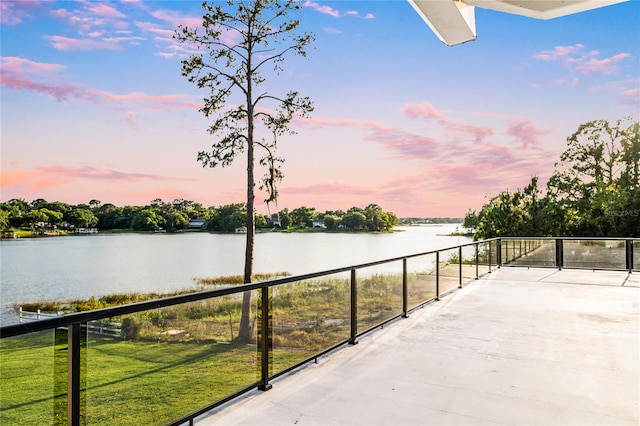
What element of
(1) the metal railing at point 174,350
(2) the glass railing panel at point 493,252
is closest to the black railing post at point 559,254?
(2) the glass railing panel at point 493,252

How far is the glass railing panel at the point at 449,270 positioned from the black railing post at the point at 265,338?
15.7 ft

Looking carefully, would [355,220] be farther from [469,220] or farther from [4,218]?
[4,218]

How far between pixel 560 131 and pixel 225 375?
29446mm

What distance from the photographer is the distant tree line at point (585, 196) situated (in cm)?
2095

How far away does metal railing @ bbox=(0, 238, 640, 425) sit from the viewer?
228cm

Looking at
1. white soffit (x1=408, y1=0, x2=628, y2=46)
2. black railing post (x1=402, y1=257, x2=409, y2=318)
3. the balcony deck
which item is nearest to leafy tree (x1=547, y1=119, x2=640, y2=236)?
the balcony deck

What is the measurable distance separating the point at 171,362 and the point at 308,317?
2499mm

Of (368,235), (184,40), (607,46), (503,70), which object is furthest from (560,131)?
(368,235)

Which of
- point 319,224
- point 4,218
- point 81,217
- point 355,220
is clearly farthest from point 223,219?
point 4,218

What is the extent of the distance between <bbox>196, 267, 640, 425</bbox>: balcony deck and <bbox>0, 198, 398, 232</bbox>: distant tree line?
1734 inches

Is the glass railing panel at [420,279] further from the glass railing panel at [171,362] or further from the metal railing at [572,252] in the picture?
the metal railing at [572,252]

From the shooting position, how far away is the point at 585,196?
2433 cm

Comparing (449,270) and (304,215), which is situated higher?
(304,215)

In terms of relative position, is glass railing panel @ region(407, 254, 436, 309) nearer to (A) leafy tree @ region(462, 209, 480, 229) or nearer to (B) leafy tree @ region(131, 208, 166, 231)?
(A) leafy tree @ region(462, 209, 480, 229)
